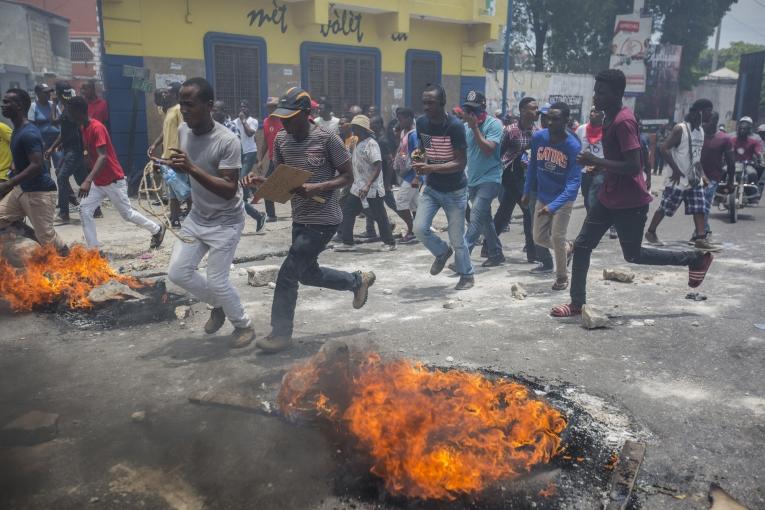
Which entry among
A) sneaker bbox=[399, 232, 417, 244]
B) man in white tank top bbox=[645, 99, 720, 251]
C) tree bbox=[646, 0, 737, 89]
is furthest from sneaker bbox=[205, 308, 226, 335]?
tree bbox=[646, 0, 737, 89]

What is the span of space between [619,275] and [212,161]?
4395 millimetres

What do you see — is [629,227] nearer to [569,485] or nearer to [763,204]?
[569,485]

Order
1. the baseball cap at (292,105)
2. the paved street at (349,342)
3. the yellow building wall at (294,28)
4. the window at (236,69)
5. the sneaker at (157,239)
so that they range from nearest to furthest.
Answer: the paved street at (349,342) < the baseball cap at (292,105) < the sneaker at (157,239) < the yellow building wall at (294,28) < the window at (236,69)

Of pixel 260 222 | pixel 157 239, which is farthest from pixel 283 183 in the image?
pixel 260 222

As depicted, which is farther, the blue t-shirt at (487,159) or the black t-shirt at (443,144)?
the blue t-shirt at (487,159)

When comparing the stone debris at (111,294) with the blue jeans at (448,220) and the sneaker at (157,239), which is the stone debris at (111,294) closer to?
the sneaker at (157,239)

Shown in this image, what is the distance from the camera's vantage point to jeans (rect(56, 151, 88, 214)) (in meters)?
9.10

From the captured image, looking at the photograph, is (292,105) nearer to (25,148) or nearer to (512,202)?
(25,148)

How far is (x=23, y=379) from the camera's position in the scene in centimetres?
417

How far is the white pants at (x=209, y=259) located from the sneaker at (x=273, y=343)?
13.1 inches

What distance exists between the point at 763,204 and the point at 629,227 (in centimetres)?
1005

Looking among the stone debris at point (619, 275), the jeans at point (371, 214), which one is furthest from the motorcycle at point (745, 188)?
the jeans at point (371, 214)

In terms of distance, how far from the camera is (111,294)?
548 centimetres

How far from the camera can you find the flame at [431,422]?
278 cm
